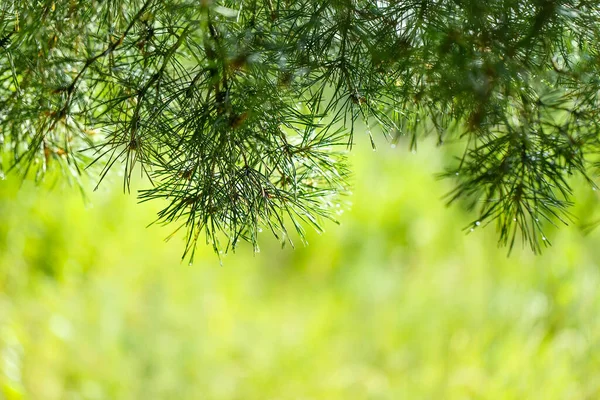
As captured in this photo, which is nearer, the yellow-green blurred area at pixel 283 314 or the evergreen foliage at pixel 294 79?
the evergreen foliage at pixel 294 79

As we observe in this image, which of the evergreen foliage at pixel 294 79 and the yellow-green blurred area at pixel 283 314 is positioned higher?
the yellow-green blurred area at pixel 283 314

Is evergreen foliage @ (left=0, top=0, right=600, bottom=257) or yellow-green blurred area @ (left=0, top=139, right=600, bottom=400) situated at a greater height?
yellow-green blurred area @ (left=0, top=139, right=600, bottom=400)

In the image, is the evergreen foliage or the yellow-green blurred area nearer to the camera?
the evergreen foliage

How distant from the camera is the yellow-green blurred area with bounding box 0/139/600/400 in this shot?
1972mm

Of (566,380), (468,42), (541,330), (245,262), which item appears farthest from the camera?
(245,262)

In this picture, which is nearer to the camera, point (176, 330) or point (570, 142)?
point (570, 142)

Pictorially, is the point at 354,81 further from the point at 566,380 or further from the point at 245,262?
the point at 245,262

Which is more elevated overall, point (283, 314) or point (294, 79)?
point (283, 314)

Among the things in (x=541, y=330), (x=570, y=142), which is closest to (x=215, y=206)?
(x=570, y=142)

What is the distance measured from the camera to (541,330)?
214cm

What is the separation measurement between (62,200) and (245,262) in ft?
2.32

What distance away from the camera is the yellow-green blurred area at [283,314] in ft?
6.47

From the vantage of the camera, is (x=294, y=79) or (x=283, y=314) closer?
(x=294, y=79)

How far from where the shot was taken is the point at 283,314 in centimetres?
244
